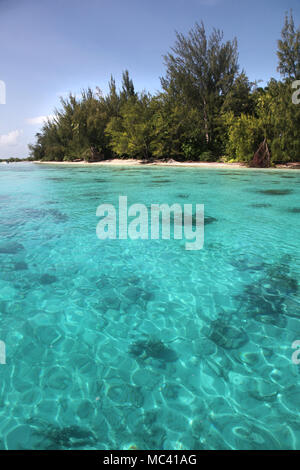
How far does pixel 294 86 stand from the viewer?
60.6ft

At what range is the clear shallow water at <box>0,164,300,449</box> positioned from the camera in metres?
1.92

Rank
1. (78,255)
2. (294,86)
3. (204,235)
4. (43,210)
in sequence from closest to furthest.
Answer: (78,255)
(204,235)
(43,210)
(294,86)

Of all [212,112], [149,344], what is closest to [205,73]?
[212,112]

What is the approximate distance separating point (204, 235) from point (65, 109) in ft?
139

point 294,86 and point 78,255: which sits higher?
point 294,86

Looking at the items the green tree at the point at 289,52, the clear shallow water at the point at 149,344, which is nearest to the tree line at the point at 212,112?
the green tree at the point at 289,52

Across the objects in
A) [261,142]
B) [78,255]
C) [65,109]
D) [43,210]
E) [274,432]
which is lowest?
[274,432]

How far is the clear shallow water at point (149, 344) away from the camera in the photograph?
6.28 feet

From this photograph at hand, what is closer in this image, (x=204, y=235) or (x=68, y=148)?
(x=204, y=235)

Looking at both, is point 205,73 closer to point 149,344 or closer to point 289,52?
point 289,52

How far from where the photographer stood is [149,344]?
269 cm

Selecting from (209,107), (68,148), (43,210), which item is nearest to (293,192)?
(43,210)

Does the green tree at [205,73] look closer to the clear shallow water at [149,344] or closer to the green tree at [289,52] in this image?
the green tree at [289,52]

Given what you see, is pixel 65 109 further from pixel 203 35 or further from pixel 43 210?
pixel 43 210
